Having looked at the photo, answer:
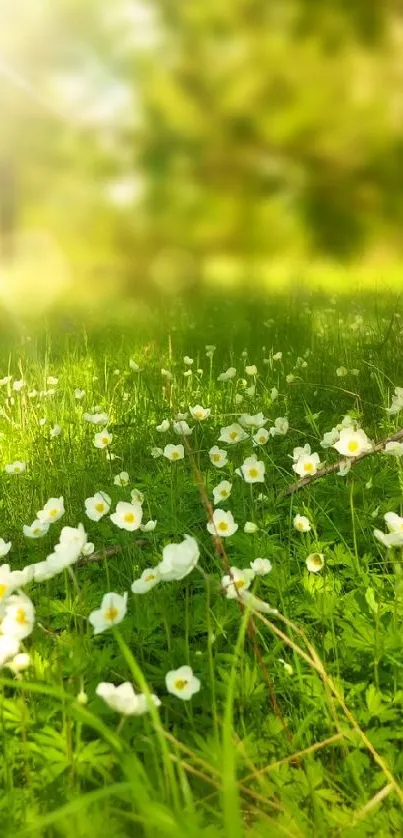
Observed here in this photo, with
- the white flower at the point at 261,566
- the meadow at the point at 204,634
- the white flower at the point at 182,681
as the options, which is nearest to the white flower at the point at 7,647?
the meadow at the point at 204,634

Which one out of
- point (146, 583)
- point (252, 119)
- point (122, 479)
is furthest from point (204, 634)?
point (252, 119)

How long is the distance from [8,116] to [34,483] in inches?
112

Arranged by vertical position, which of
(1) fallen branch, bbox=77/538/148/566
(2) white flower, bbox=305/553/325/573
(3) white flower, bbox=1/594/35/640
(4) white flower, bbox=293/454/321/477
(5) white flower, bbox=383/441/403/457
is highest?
(3) white flower, bbox=1/594/35/640

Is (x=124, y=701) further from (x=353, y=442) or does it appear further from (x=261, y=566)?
(x=353, y=442)

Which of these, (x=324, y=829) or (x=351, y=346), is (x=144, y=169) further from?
(x=324, y=829)

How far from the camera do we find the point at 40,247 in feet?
12.7

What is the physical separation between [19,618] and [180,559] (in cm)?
26

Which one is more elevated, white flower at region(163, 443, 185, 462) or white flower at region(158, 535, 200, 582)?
white flower at region(158, 535, 200, 582)

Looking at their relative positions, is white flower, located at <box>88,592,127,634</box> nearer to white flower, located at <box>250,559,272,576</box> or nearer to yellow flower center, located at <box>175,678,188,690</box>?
yellow flower center, located at <box>175,678,188,690</box>

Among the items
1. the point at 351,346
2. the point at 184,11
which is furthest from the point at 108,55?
the point at 351,346

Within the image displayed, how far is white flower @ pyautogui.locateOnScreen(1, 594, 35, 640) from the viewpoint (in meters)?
0.98

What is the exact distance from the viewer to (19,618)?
1014 millimetres

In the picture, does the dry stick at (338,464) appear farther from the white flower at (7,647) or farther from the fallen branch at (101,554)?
the white flower at (7,647)

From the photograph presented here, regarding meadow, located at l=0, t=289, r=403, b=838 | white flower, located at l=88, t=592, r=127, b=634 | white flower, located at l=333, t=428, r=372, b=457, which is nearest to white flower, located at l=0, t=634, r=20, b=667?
meadow, located at l=0, t=289, r=403, b=838
